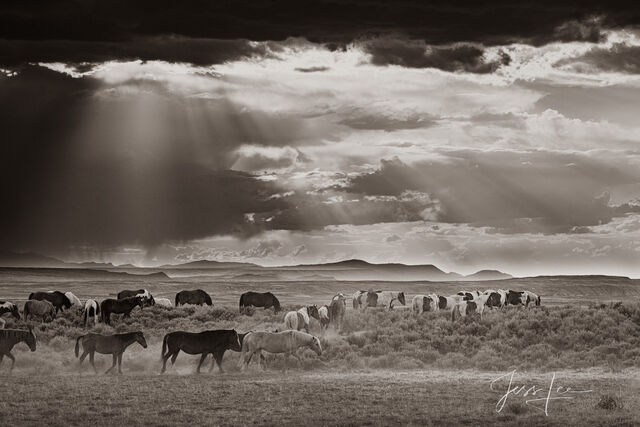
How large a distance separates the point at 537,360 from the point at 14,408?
2073cm

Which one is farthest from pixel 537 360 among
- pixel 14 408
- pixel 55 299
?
pixel 55 299

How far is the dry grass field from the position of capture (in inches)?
755

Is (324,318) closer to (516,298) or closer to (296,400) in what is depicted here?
(296,400)

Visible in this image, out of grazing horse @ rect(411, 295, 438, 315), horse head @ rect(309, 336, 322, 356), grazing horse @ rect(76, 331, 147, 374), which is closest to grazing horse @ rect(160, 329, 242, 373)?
grazing horse @ rect(76, 331, 147, 374)

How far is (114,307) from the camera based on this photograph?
4412 centimetres

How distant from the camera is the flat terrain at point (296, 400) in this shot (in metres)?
18.6

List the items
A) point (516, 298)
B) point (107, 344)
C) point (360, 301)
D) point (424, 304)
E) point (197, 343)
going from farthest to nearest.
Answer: point (360, 301) < point (516, 298) < point (424, 304) < point (107, 344) < point (197, 343)

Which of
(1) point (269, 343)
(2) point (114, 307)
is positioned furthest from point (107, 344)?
(2) point (114, 307)

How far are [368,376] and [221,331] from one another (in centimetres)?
565

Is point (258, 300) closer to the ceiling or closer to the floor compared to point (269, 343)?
closer to the ceiling

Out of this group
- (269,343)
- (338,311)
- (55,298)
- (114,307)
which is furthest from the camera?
(55,298)

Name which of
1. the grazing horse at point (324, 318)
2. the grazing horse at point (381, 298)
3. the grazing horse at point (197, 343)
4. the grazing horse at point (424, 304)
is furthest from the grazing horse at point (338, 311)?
the grazing horse at point (197, 343)

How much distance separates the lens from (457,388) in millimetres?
23562

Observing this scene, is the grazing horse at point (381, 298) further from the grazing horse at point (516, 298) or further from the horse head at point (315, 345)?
the horse head at point (315, 345)
